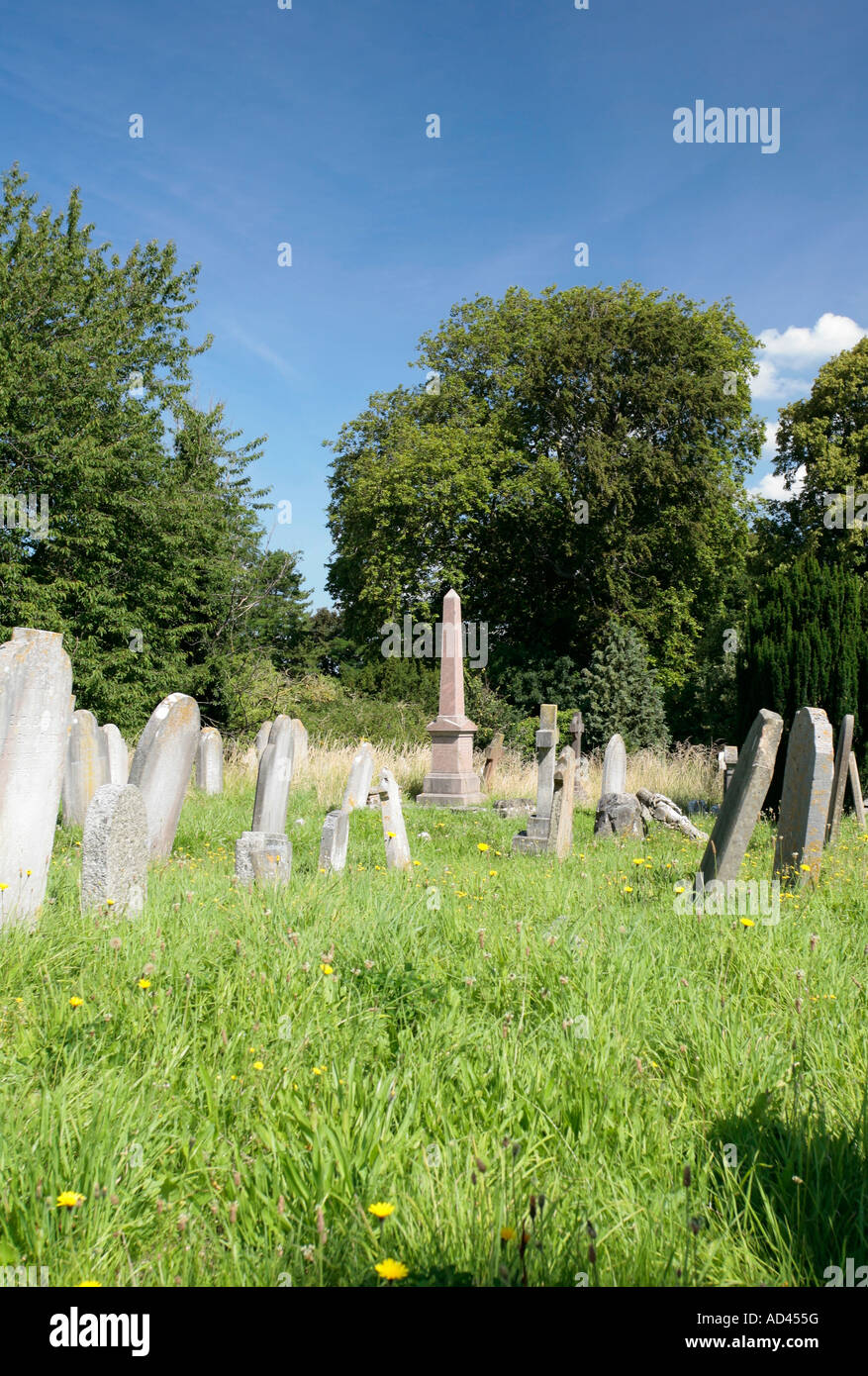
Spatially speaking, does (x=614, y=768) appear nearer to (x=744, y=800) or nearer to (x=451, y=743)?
(x=451, y=743)

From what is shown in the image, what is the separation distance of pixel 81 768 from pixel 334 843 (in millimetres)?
4216

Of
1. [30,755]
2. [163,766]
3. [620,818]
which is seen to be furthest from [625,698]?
[30,755]

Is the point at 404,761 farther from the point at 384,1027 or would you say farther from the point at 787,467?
the point at 787,467

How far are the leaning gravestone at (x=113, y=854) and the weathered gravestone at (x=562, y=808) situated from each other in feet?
14.4

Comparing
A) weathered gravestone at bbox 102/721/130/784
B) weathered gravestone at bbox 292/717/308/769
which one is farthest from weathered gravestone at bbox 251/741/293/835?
weathered gravestone at bbox 292/717/308/769

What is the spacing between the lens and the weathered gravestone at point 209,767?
1459cm

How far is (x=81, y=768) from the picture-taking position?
9.09 metres

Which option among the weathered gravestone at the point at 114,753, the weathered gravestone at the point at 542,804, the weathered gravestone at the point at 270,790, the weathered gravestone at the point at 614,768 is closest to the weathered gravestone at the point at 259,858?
the weathered gravestone at the point at 270,790

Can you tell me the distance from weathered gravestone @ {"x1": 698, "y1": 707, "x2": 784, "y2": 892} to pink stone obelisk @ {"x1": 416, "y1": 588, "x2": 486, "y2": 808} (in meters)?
9.08

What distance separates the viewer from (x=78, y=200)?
21.8 m

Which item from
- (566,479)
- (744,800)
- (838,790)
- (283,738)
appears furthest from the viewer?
(566,479)

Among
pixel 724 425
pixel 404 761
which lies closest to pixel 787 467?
pixel 724 425

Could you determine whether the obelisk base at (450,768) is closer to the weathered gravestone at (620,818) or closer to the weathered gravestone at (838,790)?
the weathered gravestone at (620,818)
